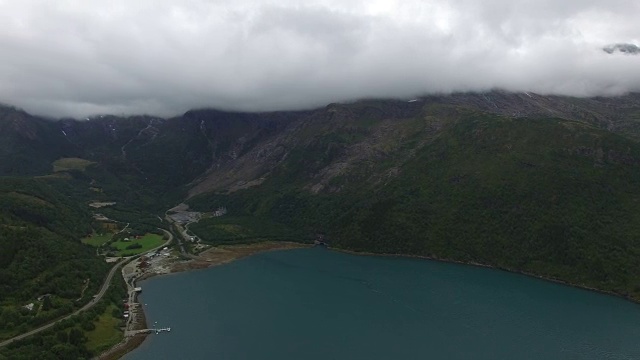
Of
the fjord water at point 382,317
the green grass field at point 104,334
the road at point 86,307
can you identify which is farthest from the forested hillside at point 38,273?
the fjord water at point 382,317

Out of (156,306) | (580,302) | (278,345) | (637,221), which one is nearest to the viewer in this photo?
(278,345)

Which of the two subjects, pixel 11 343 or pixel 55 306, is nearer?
pixel 11 343

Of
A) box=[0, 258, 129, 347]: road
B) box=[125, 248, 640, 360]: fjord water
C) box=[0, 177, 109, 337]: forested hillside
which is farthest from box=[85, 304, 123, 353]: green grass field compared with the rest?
box=[0, 177, 109, 337]: forested hillside

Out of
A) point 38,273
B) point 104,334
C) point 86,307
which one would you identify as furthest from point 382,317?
point 38,273

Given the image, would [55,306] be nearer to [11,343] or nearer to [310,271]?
[11,343]

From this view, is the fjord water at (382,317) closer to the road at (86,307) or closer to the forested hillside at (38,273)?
the road at (86,307)

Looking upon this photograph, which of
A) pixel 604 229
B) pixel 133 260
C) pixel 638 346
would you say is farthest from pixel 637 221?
pixel 133 260
